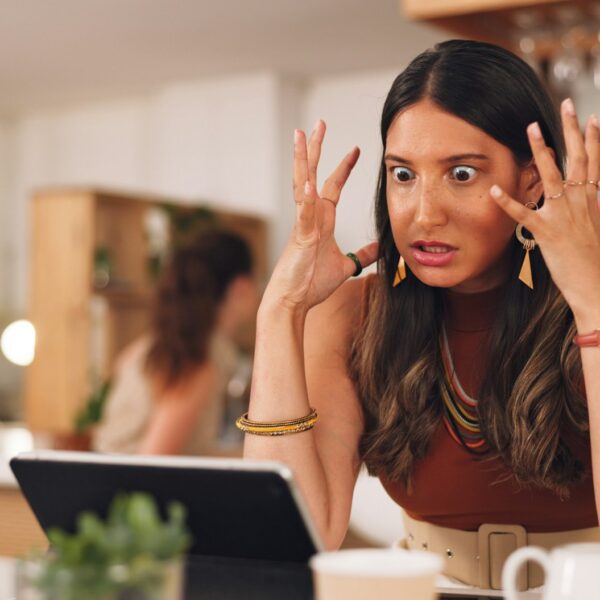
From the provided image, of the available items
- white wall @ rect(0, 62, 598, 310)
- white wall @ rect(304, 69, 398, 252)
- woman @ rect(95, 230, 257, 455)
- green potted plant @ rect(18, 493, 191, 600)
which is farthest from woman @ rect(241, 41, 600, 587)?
white wall @ rect(0, 62, 598, 310)

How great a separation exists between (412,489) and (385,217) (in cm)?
42

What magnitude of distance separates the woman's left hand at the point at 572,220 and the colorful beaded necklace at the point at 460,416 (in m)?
0.31

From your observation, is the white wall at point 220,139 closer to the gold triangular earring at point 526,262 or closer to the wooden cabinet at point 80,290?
the wooden cabinet at point 80,290

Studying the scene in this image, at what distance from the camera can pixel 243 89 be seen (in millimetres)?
8508

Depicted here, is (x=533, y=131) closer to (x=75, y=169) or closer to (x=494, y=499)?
(x=494, y=499)

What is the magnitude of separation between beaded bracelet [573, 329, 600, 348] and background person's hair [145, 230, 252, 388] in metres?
2.36

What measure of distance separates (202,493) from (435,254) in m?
0.62

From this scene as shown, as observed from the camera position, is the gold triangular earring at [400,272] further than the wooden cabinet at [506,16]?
No

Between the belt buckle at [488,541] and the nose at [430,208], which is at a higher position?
the nose at [430,208]

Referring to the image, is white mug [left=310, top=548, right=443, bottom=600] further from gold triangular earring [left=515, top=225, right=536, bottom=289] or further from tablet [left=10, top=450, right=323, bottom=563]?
gold triangular earring [left=515, top=225, right=536, bottom=289]

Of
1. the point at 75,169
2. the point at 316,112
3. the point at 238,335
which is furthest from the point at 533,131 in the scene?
the point at 75,169

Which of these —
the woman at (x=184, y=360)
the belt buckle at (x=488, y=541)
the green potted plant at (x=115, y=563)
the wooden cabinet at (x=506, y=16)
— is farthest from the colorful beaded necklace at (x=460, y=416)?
the wooden cabinet at (x=506, y=16)

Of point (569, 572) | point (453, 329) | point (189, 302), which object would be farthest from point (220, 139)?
point (569, 572)

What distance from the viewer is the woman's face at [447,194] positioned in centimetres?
154
